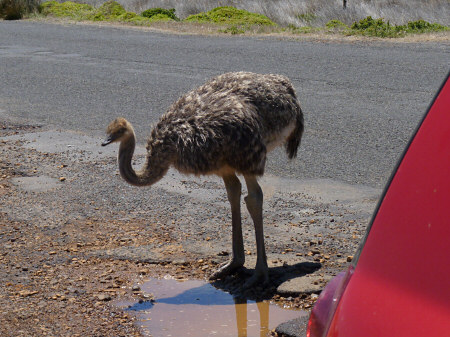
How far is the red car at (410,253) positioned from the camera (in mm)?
1611

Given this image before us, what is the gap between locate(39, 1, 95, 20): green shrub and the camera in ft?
88.2

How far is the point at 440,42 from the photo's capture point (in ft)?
49.5

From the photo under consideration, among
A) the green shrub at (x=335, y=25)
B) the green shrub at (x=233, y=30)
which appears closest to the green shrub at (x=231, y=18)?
the green shrub at (x=335, y=25)

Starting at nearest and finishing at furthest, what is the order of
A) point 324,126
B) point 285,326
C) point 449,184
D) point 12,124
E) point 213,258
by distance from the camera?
1. point 449,184
2. point 285,326
3. point 213,258
4. point 324,126
5. point 12,124

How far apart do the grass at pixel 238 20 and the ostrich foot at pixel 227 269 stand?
1197cm

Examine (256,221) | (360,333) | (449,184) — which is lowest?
(256,221)

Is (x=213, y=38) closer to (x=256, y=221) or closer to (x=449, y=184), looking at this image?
(x=256, y=221)

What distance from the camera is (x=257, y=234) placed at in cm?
523

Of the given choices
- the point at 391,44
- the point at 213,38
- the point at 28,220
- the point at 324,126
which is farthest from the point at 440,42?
the point at 28,220

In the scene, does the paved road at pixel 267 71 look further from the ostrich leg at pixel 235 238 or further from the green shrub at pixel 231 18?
the green shrub at pixel 231 18

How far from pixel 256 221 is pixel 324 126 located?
172 inches

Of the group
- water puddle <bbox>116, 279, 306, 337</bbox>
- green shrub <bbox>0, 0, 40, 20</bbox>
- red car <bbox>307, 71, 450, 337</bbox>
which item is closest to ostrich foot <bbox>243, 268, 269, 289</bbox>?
water puddle <bbox>116, 279, 306, 337</bbox>

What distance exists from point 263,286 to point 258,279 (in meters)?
0.06

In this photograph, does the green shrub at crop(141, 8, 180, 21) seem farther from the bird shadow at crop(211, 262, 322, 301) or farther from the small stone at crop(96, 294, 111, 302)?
the small stone at crop(96, 294, 111, 302)
